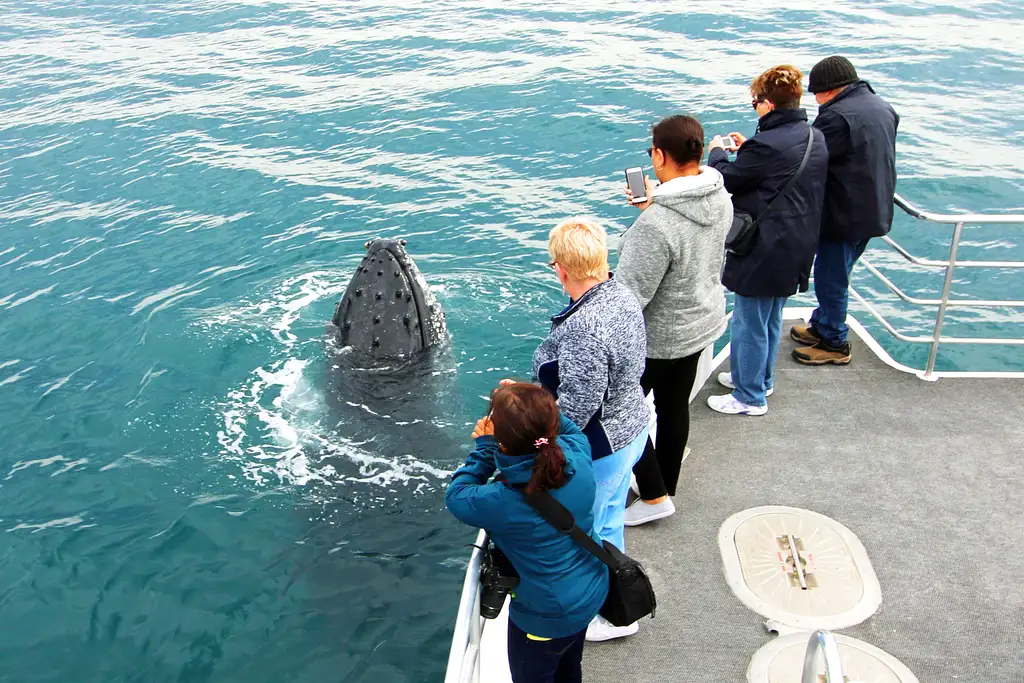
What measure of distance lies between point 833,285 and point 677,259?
307cm

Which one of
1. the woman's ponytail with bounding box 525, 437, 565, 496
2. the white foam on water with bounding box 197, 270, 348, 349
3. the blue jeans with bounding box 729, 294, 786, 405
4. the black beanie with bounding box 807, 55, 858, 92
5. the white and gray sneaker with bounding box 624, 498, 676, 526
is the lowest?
the white foam on water with bounding box 197, 270, 348, 349

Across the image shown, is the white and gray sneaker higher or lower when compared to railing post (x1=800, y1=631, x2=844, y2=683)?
lower

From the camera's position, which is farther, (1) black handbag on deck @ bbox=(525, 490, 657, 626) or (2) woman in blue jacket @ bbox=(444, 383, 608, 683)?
(1) black handbag on deck @ bbox=(525, 490, 657, 626)

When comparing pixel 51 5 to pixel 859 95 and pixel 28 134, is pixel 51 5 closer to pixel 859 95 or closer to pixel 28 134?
pixel 28 134

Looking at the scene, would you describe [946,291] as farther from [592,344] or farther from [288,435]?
[288,435]

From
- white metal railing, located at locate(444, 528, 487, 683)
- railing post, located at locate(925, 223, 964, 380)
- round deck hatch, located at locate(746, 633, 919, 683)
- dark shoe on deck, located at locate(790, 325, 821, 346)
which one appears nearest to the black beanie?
railing post, located at locate(925, 223, 964, 380)

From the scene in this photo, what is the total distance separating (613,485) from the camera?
4.52 m

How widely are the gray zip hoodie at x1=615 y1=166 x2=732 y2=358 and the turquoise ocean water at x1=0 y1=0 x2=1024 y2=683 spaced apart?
118 inches

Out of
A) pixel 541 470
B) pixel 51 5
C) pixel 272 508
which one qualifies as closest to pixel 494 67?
pixel 272 508

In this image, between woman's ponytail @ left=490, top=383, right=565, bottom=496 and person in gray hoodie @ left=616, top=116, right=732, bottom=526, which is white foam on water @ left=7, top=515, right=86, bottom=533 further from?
woman's ponytail @ left=490, top=383, right=565, bottom=496

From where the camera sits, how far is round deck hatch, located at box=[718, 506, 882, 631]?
510 cm

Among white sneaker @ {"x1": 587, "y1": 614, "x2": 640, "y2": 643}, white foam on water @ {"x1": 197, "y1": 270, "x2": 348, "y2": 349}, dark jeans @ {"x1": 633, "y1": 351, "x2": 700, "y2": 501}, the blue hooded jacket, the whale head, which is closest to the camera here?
the blue hooded jacket

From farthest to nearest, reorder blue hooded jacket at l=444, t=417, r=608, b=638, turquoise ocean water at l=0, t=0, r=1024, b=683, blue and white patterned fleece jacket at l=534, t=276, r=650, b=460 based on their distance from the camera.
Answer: turquoise ocean water at l=0, t=0, r=1024, b=683
blue and white patterned fleece jacket at l=534, t=276, r=650, b=460
blue hooded jacket at l=444, t=417, r=608, b=638

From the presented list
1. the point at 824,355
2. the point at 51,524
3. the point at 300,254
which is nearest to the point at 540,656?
the point at 824,355
